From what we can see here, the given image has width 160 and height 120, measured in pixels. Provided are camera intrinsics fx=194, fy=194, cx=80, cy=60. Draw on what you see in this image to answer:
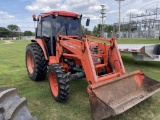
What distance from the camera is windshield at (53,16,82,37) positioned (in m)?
5.18

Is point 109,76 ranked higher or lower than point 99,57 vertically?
lower

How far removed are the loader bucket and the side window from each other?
232 cm

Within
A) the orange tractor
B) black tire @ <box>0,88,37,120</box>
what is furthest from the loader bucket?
black tire @ <box>0,88,37,120</box>

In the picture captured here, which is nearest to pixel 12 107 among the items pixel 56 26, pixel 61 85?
pixel 61 85

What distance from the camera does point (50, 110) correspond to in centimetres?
400

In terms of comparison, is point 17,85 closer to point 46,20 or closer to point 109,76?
point 46,20

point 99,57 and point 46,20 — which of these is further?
point 46,20

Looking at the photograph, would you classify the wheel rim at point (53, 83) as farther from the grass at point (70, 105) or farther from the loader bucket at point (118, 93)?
the loader bucket at point (118, 93)

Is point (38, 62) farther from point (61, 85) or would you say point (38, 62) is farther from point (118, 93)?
point (118, 93)

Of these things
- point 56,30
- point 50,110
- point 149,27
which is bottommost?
point 50,110

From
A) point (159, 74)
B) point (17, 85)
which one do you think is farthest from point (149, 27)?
point (17, 85)

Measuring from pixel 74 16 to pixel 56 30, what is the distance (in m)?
0.73

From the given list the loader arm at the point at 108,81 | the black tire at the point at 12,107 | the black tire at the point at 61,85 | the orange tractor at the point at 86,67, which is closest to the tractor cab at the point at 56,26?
the orange tractor at the point at 86,67

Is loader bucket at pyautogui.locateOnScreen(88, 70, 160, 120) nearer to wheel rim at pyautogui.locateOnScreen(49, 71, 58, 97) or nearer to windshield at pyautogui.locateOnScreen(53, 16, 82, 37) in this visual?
wheel rim at pyautogui.locateOnScreen(49, 71, 58, 97)
